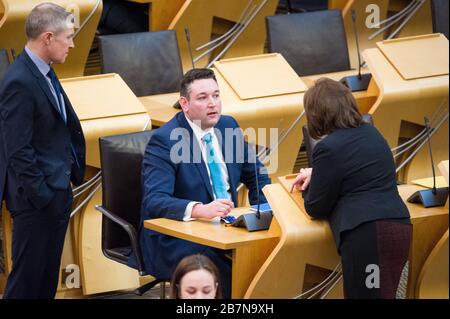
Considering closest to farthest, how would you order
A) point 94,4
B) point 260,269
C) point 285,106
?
1. point 260,269
2. point 285,106
3. point 94,4

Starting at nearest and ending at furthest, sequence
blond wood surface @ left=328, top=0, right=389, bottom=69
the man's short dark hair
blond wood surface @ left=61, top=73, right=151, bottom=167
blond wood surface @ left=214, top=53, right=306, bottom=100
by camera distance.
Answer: the man's short dark hair, blond wood surface @ left=61, top=73, right=151, bottom=167, blond wood surface @ left=214, top=53, right=306, bottom=100, blond wood surface @ left=328, top=0, right=389, bottom=69

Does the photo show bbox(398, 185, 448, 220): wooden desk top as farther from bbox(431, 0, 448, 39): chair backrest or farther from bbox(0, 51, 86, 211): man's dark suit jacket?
bbox(431, 0, 448, 39): chair backrest

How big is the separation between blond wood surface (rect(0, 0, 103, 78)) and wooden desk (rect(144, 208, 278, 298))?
7.18 feet

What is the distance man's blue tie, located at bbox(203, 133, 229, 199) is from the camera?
483 centimetres

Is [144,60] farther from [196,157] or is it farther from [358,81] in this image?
[196,157]

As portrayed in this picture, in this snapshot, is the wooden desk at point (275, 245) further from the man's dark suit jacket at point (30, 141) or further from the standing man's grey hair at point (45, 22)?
the standing man's grey hair at point (45, 22)

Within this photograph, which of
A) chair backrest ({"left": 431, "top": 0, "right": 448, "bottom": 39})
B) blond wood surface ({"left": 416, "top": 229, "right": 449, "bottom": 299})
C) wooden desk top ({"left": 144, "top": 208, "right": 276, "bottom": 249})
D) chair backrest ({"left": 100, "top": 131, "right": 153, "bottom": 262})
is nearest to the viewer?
wooden desk top ({"left": 144, "top": 208, "right": 276, "bottom": 249})

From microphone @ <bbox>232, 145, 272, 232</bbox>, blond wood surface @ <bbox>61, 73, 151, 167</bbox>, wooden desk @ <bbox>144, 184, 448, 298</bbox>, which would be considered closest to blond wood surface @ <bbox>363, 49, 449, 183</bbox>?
blond wood surface @ <bbox>61, 73, 151, 167</bbox>

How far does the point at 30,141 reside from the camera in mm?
4383

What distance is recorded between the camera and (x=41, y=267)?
15.1 ft

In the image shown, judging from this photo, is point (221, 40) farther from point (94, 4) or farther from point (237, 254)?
point (237, 254)

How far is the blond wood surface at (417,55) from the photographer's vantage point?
6.18 m
